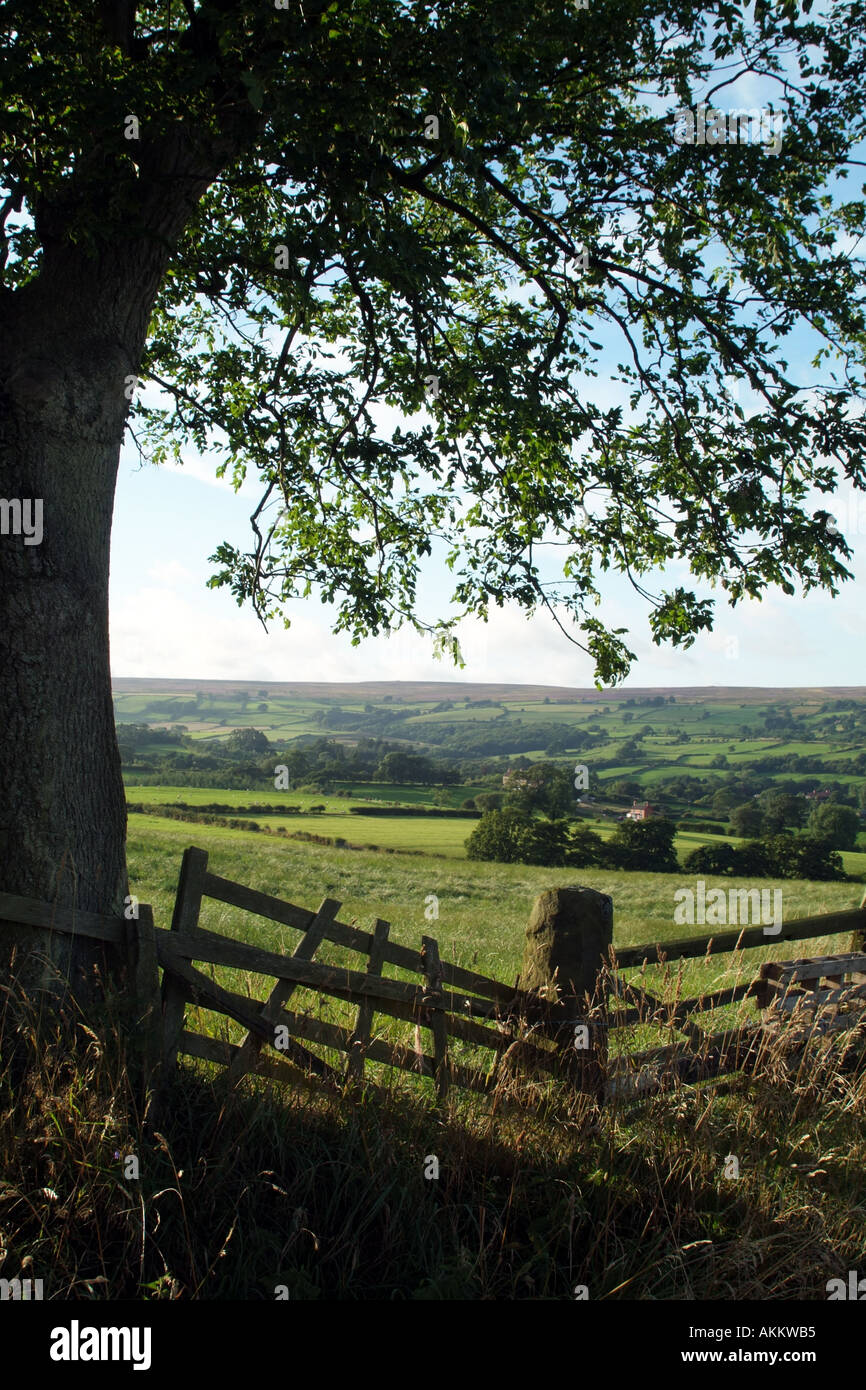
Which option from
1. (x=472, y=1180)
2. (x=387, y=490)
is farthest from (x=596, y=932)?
(x=387, y=490)

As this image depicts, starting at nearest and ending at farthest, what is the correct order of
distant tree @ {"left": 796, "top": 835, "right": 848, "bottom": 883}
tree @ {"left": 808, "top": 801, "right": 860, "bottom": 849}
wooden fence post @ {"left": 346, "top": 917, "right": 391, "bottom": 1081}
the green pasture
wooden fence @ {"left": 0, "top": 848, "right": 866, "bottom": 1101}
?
wooden fence @ {"left": 0, "top": 848, "right": 866, "bottom": 1101}
wooden fence post @ {"left": 346, "top": 917, "right": 391, "bottom": 1081}
the green pasture
distant tree @ {"left": 796, "top": 835, "right": 848, "bottom": 883}
tree @ {"left": 808, "top": 801, "right": 860, "bottom": 849}

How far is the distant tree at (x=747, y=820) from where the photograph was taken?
47.8m

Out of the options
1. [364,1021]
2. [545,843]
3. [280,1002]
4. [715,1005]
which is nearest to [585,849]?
[545,843]

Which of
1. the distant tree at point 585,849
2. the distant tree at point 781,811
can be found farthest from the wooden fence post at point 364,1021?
the distant tree at point 781,811

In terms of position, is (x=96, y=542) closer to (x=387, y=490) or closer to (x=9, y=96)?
(x=9, y=96)

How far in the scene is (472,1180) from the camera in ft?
13.9

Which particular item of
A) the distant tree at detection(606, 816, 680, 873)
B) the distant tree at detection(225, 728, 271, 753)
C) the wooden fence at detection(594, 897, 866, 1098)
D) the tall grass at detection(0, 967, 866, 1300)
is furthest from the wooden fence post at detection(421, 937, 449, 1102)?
the distant tree at detection(225, 728, 271, 753)

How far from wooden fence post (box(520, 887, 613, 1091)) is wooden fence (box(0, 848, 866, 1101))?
1 centimetres

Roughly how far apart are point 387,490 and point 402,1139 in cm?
788

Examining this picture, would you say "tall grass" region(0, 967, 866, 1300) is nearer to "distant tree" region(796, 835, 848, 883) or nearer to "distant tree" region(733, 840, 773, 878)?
"distant tree" region(733, 840, 773, 878)

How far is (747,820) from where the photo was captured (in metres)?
50.4

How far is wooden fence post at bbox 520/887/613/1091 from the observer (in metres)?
5.14

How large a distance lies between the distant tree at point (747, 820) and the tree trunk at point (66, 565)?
4515 cm

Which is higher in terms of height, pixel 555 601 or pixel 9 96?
pixel 9 96
